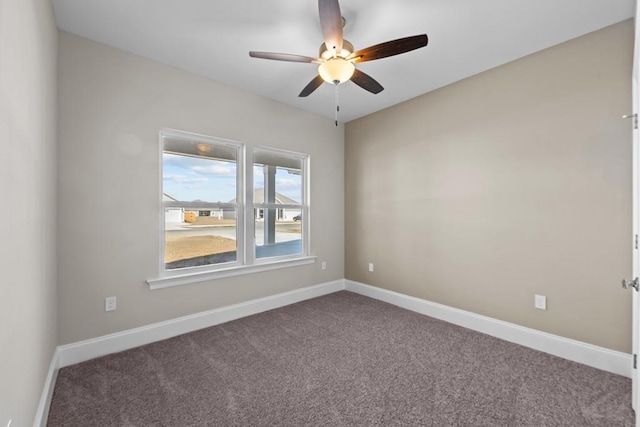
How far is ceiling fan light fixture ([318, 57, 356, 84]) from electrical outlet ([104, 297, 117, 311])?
2.60 meters

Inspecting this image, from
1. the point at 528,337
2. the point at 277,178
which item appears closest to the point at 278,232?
the point at 277,178

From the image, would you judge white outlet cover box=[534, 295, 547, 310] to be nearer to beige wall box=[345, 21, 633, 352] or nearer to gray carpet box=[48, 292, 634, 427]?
beige wall box=[345, 21, 633, 352]

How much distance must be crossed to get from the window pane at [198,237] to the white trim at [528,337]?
2225 mm

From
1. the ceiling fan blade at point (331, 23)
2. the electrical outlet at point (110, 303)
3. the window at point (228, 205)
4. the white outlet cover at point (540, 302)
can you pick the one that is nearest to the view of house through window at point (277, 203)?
the window at point (228, 205)

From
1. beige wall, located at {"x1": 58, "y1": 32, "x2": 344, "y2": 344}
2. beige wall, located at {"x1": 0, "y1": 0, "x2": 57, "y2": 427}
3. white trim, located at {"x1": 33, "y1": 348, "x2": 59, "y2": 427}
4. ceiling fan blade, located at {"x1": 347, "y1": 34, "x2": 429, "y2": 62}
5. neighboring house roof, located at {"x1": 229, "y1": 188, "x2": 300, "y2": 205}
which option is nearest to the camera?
beige wall, located at {"x1": 0, "y1": 0, "x2": 57, "y2": 427}

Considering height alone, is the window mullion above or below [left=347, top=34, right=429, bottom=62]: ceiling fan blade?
below

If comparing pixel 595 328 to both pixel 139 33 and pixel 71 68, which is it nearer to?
pixel 139 33

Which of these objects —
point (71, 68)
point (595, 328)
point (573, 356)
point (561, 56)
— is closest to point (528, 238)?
point (595, 328)

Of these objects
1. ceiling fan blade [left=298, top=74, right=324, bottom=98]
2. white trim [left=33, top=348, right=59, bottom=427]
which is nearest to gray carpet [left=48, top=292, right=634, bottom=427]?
white trim [left=33, top=348, right=59, bottom=427]

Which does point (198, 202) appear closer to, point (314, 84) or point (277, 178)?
point (277, 178)

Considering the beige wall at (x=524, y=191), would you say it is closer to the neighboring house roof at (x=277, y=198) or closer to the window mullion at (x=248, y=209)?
the neighboring house roof at (x=277, y=198)

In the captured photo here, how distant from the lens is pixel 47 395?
178 cm

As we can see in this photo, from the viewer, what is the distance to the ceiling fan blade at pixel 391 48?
1.81 m

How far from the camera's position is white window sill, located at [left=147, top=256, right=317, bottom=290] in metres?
2.73
